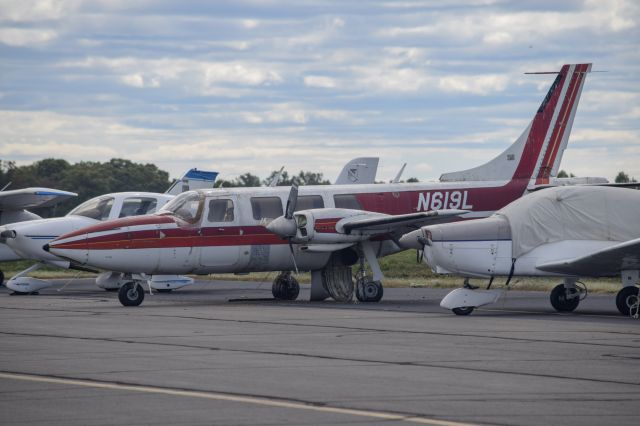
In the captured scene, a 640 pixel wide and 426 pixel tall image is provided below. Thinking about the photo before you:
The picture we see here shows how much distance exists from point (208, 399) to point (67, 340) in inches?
234

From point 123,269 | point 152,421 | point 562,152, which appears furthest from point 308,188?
point 152,421

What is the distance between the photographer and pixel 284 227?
77.9 feet

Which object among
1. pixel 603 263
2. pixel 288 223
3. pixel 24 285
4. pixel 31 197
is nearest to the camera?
pixel 603 263

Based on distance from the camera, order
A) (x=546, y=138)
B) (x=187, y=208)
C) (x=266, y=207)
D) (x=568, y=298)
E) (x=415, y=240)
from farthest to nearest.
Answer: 1. (x=546, y=138)
2. (x=266, y=207)
3. (x=187, y=208)
4. (x=568, y=298)
5. (x=415, y=240)

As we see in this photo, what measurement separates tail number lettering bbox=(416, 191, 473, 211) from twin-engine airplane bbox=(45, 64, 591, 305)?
2 cm

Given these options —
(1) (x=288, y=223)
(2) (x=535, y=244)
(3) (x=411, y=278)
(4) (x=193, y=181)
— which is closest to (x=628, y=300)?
(2) (x=535, y=244)

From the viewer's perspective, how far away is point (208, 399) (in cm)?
962

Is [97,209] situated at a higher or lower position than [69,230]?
higher

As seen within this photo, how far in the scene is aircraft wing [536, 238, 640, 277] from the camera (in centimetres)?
1832

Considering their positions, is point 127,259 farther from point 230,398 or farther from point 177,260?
point 230,398

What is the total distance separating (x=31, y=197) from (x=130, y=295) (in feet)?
40.9

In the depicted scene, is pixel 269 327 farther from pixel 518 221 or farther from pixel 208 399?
pixel 208 399

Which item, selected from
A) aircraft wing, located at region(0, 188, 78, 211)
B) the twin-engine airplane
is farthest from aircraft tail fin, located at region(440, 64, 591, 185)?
aircraft wing, located at region(0, 188, 78, 211)

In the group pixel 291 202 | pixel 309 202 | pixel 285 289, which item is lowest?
pixel 285 289
